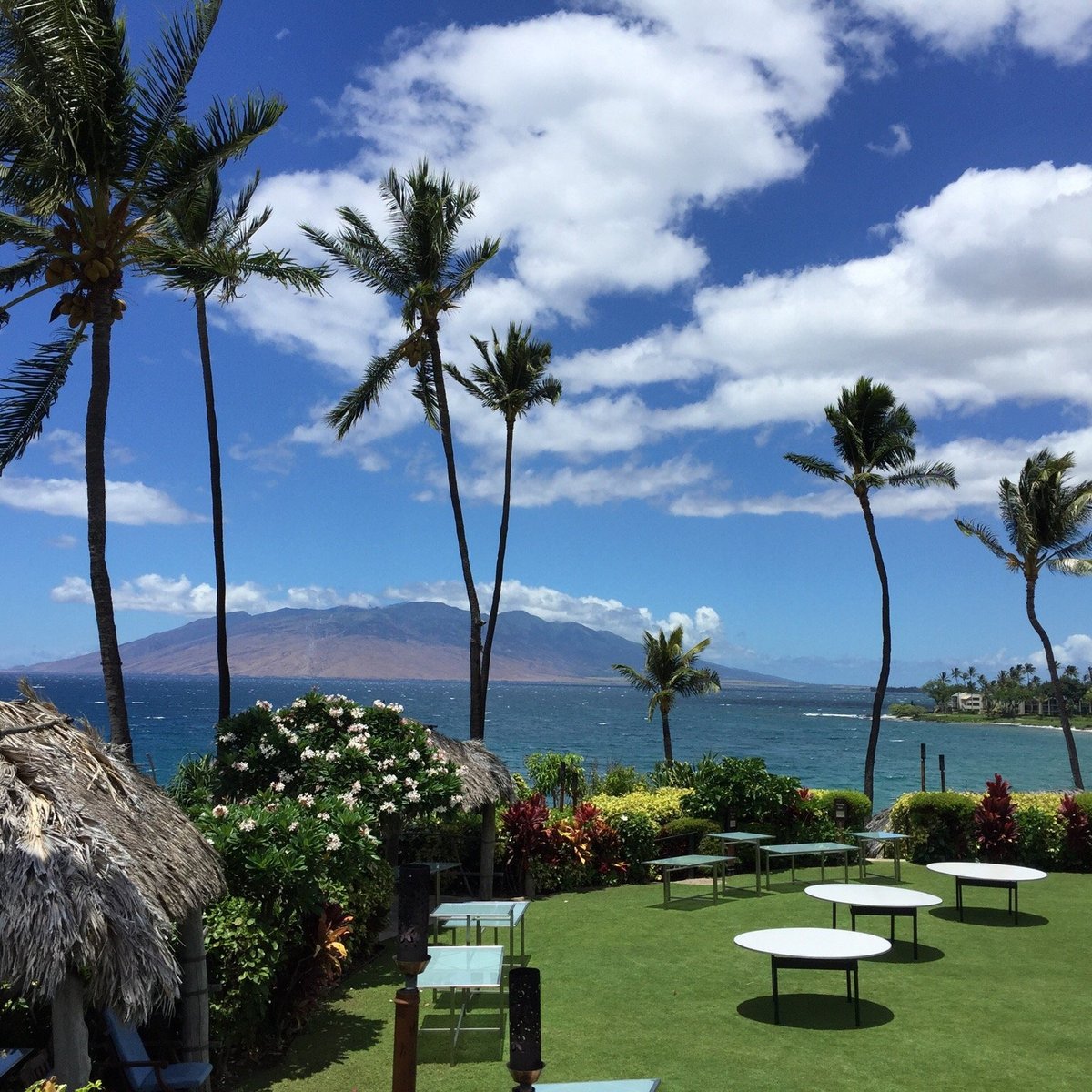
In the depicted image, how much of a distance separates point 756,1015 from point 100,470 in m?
9.37

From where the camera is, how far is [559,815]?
53.1 ft

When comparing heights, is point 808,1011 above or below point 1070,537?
below

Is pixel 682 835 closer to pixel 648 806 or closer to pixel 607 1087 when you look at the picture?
pixel 648 806

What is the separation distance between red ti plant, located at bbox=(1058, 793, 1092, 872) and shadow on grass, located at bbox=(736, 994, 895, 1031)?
30.5 feet

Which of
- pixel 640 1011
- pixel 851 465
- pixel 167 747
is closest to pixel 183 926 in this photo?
pixel 640 1011

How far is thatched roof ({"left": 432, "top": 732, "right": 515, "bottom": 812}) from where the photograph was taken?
13.5 metres

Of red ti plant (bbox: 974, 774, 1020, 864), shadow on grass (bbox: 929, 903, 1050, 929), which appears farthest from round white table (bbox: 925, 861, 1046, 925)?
red ti plant (bbox: 974, 774, 1020, 864)

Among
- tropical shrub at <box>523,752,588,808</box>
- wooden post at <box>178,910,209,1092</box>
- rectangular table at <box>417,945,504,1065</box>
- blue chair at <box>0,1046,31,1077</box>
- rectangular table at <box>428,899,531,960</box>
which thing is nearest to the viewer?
blue chair at <box>0,1046,31,1077</box>

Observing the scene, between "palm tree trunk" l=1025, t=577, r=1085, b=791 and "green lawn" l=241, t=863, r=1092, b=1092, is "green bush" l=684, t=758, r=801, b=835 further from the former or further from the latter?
"palm tree trunk" l=1025, t=577, r=1085, b=791

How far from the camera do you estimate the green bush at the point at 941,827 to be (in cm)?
1666

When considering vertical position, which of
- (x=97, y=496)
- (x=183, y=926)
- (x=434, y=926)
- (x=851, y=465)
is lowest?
(x=434, y=926)

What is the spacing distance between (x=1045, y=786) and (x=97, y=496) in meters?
57.9

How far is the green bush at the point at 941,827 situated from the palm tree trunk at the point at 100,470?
42.9 ft

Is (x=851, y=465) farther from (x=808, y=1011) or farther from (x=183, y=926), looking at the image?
(x=183, y=926)
